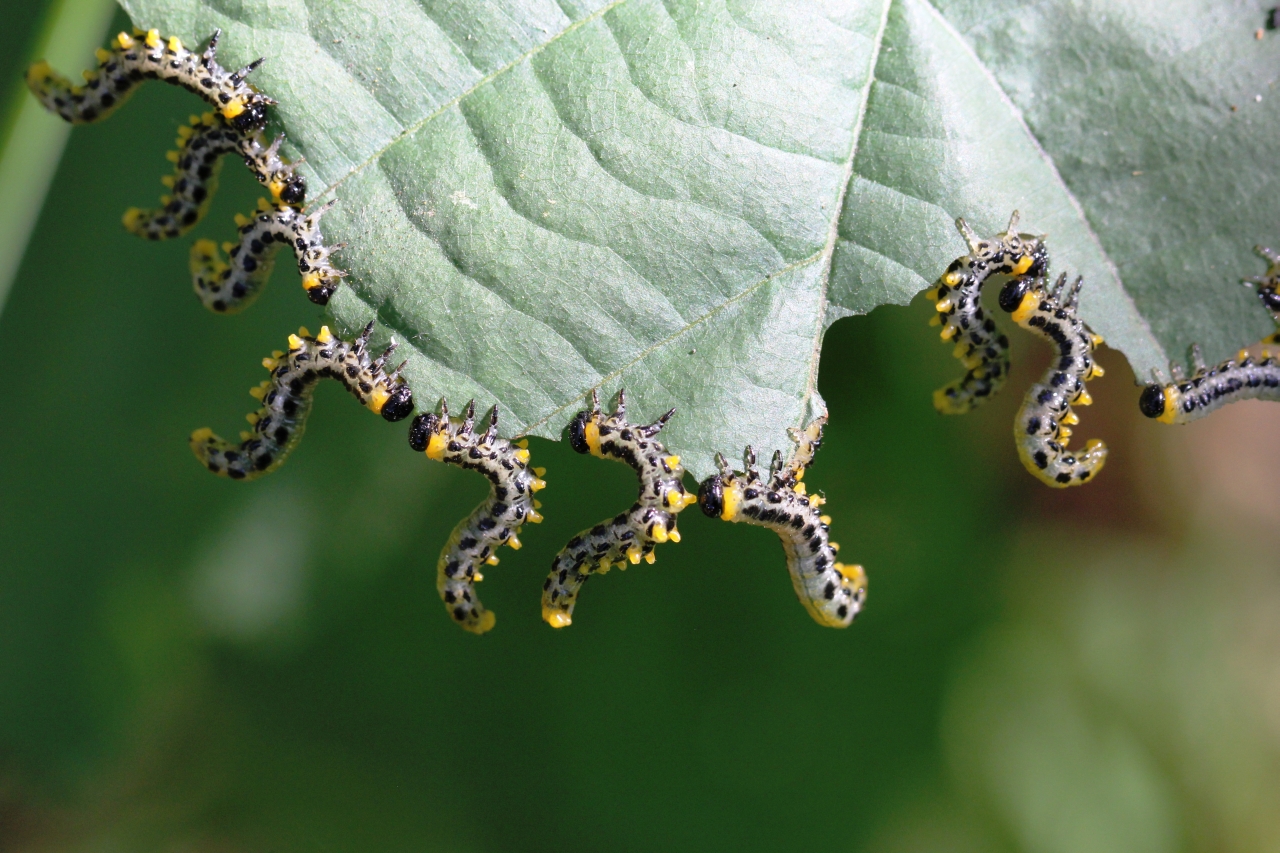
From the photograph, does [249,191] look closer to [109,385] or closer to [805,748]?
[109,385]

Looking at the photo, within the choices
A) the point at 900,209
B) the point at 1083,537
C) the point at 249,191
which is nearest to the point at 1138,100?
the point at 900,209

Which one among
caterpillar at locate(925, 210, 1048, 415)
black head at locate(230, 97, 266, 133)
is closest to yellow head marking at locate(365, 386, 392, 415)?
black head at locate(230, 97, 266, 133)

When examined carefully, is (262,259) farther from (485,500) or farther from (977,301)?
(977,301)

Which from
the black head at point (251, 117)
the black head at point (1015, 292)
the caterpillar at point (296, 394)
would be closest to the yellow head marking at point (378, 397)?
the caterpillar at point (296, 394)

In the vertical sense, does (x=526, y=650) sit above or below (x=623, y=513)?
below

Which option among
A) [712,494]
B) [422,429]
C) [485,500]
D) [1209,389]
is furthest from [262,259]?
[1209,389]
